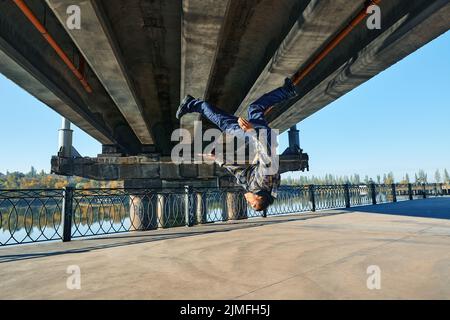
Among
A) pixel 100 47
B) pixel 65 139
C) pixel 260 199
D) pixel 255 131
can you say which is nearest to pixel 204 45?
pixel 100 47

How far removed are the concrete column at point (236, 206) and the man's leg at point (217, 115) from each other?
815 cm

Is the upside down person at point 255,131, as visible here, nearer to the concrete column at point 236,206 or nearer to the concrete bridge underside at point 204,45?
the concrete bridge underside at point 204,45

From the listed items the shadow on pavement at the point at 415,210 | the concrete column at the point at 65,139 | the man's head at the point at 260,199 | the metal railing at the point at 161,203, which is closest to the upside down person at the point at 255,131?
the man's head at the point at 260,199

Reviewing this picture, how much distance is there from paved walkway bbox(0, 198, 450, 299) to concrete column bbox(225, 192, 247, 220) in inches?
261

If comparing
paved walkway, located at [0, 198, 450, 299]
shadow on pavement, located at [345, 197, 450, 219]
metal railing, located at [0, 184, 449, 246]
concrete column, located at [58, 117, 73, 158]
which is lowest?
paved walkway, located at [0, 198, 450, 299]

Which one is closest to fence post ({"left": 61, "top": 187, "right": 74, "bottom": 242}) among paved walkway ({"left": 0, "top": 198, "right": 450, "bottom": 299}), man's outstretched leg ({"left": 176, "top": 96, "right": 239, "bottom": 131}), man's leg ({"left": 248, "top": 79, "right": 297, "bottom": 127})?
paved walkway ({"left": 0, "top": 198, "right": 450, "bottom": 299})

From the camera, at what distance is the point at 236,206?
48.4 feet

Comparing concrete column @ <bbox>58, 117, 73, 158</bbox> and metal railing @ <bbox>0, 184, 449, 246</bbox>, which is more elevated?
concrete column @ <bbox>58, 117, 73, 158</bbox>

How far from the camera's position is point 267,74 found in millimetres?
7680

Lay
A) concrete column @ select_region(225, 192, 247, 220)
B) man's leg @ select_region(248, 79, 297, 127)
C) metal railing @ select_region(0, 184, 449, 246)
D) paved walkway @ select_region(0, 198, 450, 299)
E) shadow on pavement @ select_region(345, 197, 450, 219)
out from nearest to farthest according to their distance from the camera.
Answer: paved walkway @ select_region(0, 198, 450, 299) < man's leg @ select_region(248, 79, 297, 127) < metal railing @ select_region(0, 184, 449, 246) < shadow on pavement @ select_region(345, 197, 450, 219) < concrete column @ select_region(225, 192, 247, 220)

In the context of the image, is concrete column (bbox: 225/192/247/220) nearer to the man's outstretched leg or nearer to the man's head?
the man's outstretched leg

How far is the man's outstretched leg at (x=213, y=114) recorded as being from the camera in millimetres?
5527

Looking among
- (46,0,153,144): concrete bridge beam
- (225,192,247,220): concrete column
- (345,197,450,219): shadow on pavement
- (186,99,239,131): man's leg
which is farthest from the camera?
(225,192,247,220): concrete column

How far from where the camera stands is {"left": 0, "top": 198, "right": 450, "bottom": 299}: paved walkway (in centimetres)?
327
